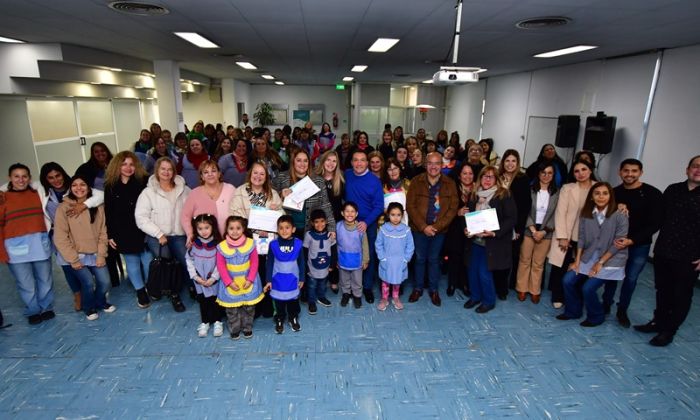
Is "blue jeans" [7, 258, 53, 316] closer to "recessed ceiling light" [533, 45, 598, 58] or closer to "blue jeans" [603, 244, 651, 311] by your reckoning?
"blue jeans" [603, 244, 651, 311]

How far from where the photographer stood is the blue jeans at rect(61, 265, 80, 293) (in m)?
3.67

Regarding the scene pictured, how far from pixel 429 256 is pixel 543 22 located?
2881 mm

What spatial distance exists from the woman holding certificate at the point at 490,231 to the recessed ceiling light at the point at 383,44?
109 inches

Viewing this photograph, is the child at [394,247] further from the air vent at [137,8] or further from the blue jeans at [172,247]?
the air vent at [137,8]

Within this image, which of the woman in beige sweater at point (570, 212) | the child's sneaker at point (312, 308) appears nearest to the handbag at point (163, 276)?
the child's sneaker at point (312, 308)

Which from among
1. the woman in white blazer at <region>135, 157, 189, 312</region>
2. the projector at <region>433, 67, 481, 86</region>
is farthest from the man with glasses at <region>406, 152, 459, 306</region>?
the woman in white blazer at <region>135, 157, 189, 312</region>

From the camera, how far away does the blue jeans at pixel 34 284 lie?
138 inches

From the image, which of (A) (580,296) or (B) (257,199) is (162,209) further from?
(A) (580,296)

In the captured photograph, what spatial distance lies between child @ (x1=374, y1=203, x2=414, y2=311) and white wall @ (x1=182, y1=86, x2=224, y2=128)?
14.1m

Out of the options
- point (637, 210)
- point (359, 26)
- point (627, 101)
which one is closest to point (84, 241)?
point (359, 26)

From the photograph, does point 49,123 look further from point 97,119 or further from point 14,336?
point 14,336

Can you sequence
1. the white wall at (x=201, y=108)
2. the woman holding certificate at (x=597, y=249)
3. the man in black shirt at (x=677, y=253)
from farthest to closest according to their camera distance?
the white wall at (x=201, y=108) < the woman holding certificate at (x=597, y=249) < the man in black shirt at (x=677, y=253)

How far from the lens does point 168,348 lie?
336 cm

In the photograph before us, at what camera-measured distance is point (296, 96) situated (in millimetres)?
18203
